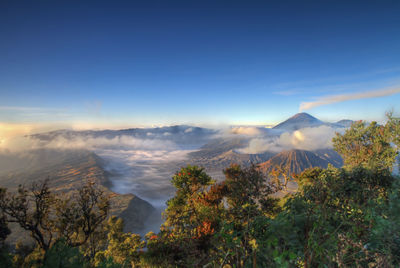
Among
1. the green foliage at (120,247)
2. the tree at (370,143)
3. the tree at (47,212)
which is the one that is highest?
the tree at (370,143)

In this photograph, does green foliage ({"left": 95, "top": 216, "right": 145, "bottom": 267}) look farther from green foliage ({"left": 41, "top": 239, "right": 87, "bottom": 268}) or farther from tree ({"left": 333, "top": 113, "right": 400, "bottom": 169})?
tree ({"left": 333, "top": 113, "right": 400, "bottom": 169})

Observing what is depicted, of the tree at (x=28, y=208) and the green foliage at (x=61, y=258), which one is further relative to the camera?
the tree at (x=28, y=208)

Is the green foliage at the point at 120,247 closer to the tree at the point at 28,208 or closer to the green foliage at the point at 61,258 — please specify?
the tree at the point at 28,208

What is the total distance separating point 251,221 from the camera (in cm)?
471

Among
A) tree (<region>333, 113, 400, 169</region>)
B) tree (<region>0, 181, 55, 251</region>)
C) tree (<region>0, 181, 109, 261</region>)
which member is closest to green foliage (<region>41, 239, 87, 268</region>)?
tree (<region>0, 181, 109, 261</region>)

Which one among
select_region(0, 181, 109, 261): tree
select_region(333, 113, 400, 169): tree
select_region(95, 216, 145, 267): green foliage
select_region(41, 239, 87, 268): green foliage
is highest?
select_region(333, 113, 400, 169): tree

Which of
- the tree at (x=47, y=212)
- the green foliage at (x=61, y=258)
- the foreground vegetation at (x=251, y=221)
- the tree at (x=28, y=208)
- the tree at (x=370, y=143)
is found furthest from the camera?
the tree at (x=370, y=143)

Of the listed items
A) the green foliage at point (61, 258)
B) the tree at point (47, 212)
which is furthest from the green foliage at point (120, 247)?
the green foliage at point (61, 258)

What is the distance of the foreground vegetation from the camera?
3184 mm

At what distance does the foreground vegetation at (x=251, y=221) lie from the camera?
318cm

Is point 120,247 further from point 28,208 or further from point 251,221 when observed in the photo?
point 251,221

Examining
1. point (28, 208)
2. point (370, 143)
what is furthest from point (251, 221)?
point (370, 143)

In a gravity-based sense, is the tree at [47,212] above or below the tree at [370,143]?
below

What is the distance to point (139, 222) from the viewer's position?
15888 cm
